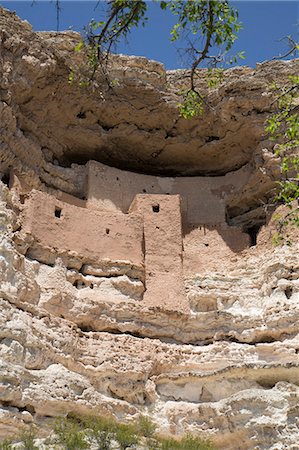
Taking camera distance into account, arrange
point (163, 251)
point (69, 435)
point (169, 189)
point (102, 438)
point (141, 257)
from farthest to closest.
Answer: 1. point (169, 189)
2. point (163, 251)
3. point (141, 257)
4. point (102, 438)
5. point (69, 435)

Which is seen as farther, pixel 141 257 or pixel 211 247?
pixel 211 247

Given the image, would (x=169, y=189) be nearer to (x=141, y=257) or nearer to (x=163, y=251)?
(x=163, y=251)

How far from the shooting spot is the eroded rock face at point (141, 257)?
37.2ft

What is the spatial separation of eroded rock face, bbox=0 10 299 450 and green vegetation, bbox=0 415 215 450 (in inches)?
16.2

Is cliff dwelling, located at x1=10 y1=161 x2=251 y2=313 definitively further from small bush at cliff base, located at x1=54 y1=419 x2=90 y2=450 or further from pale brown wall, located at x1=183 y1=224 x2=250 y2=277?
small bush at cliff base, located at x1=54 y1=419 x2=90 y2=450

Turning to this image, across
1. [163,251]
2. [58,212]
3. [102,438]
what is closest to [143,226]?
[163,251]

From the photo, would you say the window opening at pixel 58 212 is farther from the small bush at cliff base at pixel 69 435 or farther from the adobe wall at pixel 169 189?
the small bush at cliff base at pixel 69 435

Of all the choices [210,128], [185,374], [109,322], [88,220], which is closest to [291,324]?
[185,374]

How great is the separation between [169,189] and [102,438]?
296 inches

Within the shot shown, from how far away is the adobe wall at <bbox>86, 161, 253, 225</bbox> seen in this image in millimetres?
15391

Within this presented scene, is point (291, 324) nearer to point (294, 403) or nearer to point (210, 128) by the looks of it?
point (294, 403)

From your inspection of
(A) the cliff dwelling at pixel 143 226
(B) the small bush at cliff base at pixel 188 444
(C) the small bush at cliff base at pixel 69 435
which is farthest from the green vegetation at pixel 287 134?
(A) the cliff dwelling at pixel 143 226

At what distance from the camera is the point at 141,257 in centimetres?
1406

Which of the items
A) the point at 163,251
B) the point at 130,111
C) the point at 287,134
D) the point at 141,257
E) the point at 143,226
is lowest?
the point at 287,134
